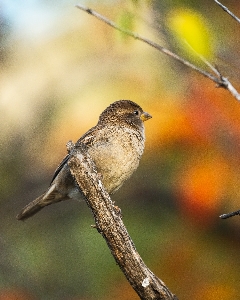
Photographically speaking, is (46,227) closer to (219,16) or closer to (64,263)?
(64,263)

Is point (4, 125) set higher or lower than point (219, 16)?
lower

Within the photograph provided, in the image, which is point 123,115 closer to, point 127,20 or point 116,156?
point 116,156

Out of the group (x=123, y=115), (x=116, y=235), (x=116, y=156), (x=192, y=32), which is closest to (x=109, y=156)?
(x=116, y=156)

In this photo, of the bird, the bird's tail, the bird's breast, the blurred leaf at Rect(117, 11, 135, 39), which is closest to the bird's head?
the bird

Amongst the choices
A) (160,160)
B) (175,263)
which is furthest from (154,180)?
(175,263)

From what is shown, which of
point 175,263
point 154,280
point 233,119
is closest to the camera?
point 154,280

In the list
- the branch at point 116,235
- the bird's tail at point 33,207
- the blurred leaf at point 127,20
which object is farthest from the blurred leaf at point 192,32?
the bird's tail at point 33,207

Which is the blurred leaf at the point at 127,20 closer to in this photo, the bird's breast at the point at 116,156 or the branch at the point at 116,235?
the branch at the point at 116,235
